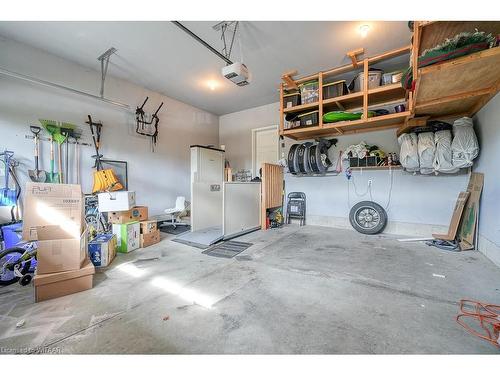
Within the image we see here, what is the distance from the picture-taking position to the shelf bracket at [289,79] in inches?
157

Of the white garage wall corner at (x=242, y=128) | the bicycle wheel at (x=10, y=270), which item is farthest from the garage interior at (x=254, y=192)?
the white garage wall corner at (x=242, y=128)

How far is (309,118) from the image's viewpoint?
418 cm

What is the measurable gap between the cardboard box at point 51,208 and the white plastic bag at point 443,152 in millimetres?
5113

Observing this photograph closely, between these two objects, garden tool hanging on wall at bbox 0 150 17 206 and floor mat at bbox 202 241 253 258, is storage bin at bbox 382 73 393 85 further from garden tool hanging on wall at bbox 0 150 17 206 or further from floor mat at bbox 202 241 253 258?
garden tool hanging on wall at bbox 0 150 17 206

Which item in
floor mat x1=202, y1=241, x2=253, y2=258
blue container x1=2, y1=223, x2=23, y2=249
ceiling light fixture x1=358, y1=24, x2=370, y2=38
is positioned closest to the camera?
blue container x1=2, y1=223, x2=23, y2=249

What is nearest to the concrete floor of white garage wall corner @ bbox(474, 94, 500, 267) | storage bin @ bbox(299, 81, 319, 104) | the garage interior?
the garage interior

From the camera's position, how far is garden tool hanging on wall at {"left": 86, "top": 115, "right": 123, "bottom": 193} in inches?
153

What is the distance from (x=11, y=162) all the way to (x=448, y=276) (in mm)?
6022

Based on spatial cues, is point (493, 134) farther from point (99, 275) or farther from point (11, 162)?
point (11, 162)

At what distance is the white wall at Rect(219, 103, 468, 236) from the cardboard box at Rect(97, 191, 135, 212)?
3722 millimetres

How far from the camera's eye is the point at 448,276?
221 centimetres

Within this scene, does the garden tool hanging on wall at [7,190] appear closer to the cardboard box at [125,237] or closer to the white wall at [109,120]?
the white wall at [109,120]
